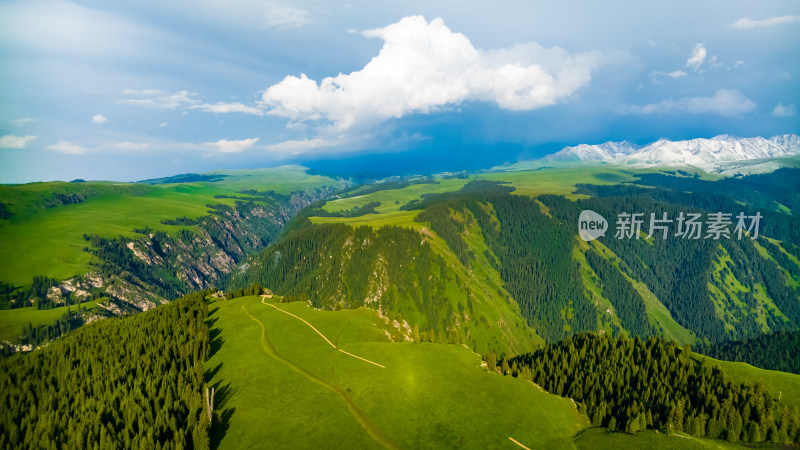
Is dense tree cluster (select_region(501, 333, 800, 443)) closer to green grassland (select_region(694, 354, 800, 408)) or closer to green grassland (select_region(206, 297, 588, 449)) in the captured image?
green grassland (select_region(694, 354, 800, 408))

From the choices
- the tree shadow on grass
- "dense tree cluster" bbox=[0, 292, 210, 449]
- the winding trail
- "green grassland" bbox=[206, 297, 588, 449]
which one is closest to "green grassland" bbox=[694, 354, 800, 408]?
"green grassland" bbox=[206, 297, 588, 449]

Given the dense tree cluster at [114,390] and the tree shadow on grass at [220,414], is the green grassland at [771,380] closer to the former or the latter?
the tree shadow on grass at [220,414]

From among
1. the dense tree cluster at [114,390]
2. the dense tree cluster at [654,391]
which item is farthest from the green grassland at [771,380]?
the dense tree cluster at [114,390]

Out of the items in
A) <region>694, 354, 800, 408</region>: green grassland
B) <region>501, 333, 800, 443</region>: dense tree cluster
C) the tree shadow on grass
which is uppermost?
the tree shadow on grass

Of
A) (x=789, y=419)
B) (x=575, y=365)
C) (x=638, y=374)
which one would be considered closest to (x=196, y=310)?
(x=575, y=365)

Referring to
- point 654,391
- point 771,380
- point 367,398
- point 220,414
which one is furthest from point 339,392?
point 771,380
